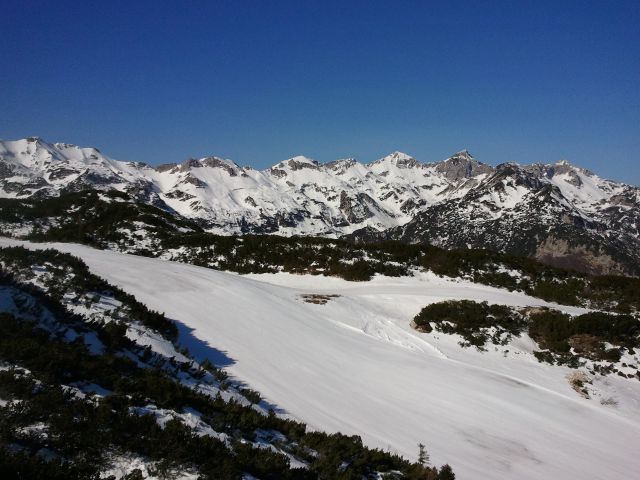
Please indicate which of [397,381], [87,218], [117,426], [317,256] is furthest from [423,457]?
[87,218]

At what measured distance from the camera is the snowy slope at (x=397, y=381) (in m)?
10.1

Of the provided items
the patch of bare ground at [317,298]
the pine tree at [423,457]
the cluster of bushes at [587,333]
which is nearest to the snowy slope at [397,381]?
the pine tree at [423,457]

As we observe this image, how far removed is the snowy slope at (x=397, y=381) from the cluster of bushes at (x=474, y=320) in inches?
28.2

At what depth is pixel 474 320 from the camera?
746 inches

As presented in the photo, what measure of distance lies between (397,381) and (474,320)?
23.6 ft

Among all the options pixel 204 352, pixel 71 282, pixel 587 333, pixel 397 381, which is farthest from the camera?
pixel 587 333

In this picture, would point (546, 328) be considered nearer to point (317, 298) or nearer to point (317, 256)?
point (317, 298)

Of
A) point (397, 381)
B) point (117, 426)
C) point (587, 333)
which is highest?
point (587, 333)

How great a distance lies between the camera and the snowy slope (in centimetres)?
1012

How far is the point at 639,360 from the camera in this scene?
16453 millimetres

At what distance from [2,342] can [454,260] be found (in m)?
27.1

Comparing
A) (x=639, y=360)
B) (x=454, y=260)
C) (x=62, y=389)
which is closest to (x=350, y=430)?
(x=62, y=389)

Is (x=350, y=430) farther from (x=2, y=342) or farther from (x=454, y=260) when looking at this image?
(x=454, y=260)

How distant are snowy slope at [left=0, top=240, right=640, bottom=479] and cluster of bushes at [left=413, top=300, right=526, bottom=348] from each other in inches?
28.2
